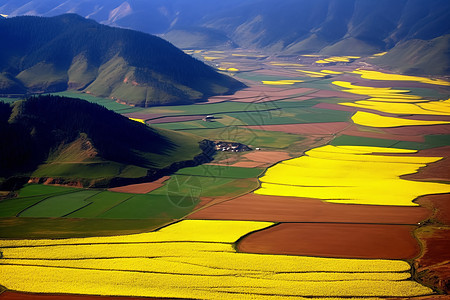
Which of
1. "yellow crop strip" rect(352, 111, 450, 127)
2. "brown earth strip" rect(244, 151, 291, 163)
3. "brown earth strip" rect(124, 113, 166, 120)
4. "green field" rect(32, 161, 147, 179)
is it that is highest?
"brown earth strip" rect(124, 113, 166, 120)

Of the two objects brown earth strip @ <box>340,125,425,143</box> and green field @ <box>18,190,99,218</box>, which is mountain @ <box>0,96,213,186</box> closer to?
green field @ <box>18,190,99,218</box>

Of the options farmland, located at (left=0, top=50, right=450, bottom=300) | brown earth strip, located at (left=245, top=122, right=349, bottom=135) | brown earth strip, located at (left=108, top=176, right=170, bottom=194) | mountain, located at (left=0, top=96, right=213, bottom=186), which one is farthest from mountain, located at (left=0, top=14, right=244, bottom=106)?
brown earth strip, located at (left=108, top=176, right=170, bottom=194)

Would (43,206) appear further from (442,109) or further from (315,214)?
(442,109)

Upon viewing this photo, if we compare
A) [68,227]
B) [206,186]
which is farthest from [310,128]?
[68,227]

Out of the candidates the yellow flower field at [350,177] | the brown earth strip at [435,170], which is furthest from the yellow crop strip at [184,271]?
the brown earth strip at [435,170]

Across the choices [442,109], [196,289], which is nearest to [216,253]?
[196,289]

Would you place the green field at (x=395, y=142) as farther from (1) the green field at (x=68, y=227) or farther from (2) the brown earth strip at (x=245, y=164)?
(1) the green field at (x=68, y=227)

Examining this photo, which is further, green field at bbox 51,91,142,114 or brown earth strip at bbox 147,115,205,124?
green field at bbox 51,91,142,114
